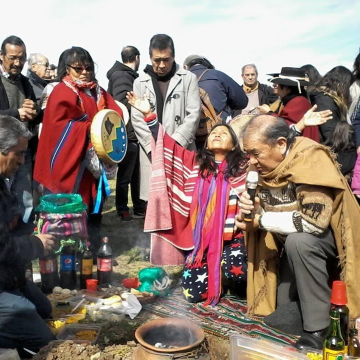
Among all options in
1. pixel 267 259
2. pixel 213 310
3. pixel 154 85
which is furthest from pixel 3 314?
pixel 154 85

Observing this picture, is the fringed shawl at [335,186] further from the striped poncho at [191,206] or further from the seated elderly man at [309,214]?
the striped poncho at [191,206]

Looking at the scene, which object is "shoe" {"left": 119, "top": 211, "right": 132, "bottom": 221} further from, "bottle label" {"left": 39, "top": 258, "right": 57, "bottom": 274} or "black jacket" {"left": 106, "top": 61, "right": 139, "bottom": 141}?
"bottle label" {"left": 39, "top": 258, "right": 57, "bottom": 274}

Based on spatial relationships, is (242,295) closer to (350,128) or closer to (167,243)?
(167,243)

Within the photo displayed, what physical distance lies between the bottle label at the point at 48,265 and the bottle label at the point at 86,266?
0.88ft

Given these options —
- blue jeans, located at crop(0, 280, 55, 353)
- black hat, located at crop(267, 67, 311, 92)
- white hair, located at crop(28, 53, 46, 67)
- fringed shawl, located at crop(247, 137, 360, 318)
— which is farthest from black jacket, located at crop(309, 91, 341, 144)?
white hair, located at crop(28, 53, 46, 67)

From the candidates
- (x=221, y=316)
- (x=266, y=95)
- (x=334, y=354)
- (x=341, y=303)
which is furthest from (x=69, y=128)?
(x=266, y=95)

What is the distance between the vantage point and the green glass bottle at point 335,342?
3.00m

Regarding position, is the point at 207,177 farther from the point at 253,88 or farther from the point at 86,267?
the point at 253,88

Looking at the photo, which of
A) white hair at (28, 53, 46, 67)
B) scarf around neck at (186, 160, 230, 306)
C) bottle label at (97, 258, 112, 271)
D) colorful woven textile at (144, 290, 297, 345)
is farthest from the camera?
white hair at (28, 53, 46, 67)

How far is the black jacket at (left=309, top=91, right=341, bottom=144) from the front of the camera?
5418mm

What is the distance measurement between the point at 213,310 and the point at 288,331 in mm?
738

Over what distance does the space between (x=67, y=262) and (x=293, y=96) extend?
9.64 feet

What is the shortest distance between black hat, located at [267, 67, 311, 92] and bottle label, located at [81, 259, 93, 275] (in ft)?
8.76

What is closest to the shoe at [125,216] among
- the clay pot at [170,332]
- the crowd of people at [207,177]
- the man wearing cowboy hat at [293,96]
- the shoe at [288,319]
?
the crowd of people at [207,177]
